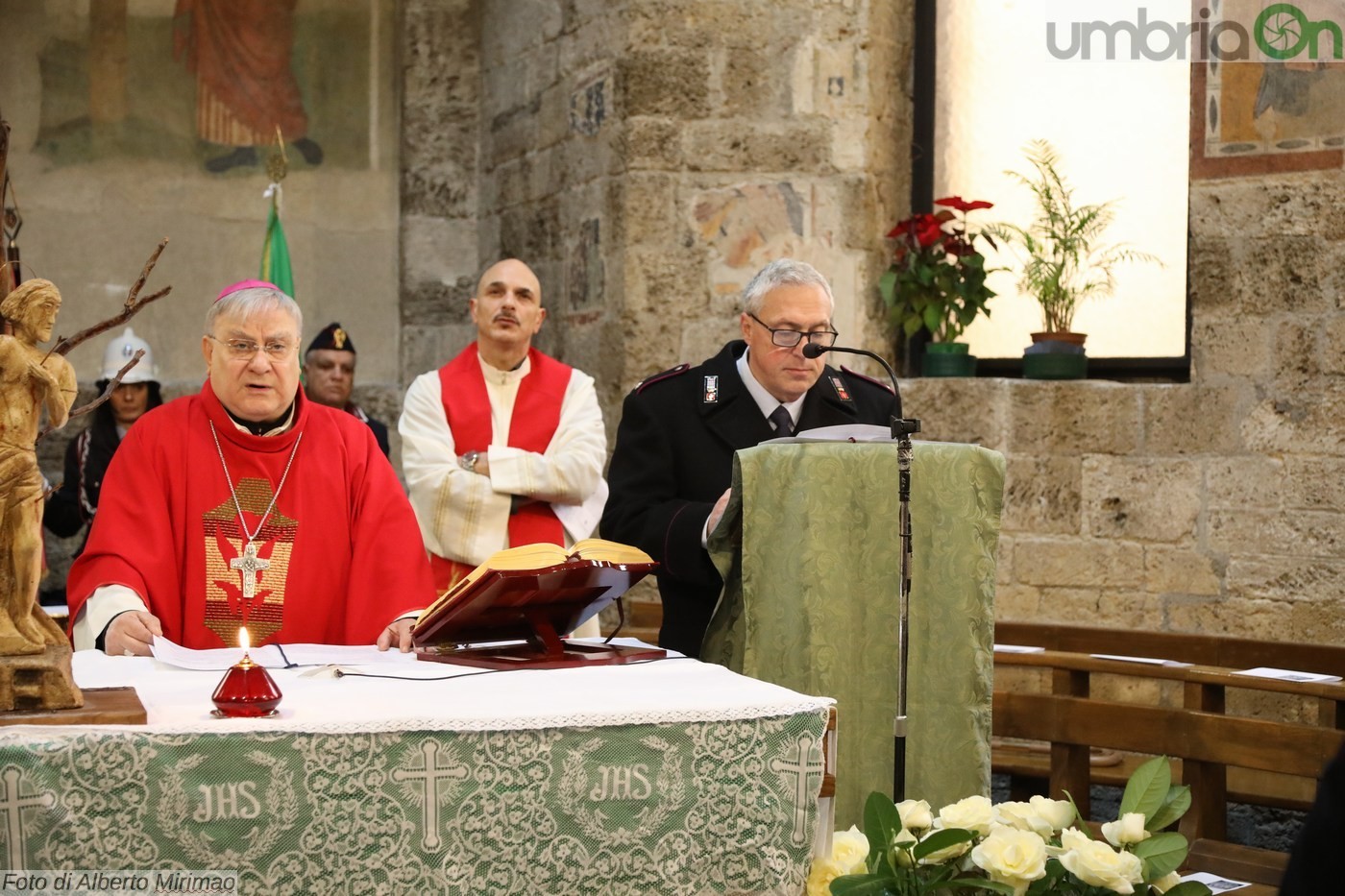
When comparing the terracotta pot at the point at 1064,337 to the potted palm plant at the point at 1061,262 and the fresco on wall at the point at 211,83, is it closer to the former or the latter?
the potted palm plant at the point at 1061,262

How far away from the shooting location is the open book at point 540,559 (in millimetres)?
2664

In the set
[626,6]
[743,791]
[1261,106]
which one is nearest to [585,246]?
[626,6]

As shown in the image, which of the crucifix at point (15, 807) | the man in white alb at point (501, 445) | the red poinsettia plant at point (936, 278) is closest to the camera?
the crucifix at point (15, 807)

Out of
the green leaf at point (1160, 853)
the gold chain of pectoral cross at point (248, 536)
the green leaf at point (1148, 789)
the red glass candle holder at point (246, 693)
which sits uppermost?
the gold chain of pectoral cross at point (248, 536)

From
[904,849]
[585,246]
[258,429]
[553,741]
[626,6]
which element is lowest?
[904,849]

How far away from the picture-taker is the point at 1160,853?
235 centimetres

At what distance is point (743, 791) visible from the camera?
7.97 feet

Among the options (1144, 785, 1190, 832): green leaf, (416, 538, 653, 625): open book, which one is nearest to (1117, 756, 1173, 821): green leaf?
(1144, 785, 1190, 832): green leaf

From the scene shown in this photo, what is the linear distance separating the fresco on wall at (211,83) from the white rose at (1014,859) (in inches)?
266

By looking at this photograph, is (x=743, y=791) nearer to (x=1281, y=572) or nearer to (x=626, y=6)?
(x=1281, y=572)

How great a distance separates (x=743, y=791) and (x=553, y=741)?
0.32 m

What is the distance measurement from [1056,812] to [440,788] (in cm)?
98

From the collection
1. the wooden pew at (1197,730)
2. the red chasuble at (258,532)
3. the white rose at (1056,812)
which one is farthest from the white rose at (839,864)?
the red chasuble at (258,532)

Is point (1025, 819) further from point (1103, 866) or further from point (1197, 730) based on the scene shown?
point (1197, 730)
